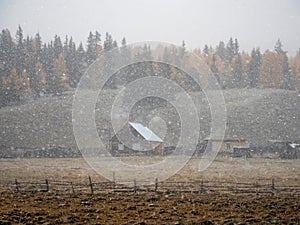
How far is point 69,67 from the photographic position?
10919cm

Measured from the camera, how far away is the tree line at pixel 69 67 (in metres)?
96.3

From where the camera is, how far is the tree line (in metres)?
96.3

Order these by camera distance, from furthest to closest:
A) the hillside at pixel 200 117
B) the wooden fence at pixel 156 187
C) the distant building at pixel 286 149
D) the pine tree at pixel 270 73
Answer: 1. the pine tree at pixel 270 73
2. the hillside at pixel 200 117
3. the distant building at pixel 286 149
4. the wooden fence at pixel 156 187

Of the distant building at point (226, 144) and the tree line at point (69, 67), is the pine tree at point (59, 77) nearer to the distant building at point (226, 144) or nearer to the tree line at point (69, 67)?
the tree line at point (69, 67)

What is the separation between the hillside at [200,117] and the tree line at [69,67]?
544cm

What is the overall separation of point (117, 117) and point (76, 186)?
52.7 m

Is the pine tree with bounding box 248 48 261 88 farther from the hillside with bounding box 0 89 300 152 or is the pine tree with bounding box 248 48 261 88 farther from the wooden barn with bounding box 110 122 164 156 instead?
the wooden barn with bounding box 110 122 164 156

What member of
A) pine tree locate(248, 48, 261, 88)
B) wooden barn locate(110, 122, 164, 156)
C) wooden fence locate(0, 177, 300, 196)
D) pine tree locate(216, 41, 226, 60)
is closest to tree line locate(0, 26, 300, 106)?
pine tree locate(248, 48, 261, 88)

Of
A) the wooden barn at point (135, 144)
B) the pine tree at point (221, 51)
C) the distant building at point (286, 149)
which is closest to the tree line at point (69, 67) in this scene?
the pine tree at point (221, 51)

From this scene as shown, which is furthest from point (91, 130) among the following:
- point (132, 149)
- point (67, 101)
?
point (67, 101)

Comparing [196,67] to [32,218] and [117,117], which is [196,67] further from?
[32,218]

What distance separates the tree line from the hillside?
544cm

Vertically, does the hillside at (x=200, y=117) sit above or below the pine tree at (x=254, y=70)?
below

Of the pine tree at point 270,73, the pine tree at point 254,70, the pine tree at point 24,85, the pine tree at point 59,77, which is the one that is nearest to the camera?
the pine tree at point 24,85
